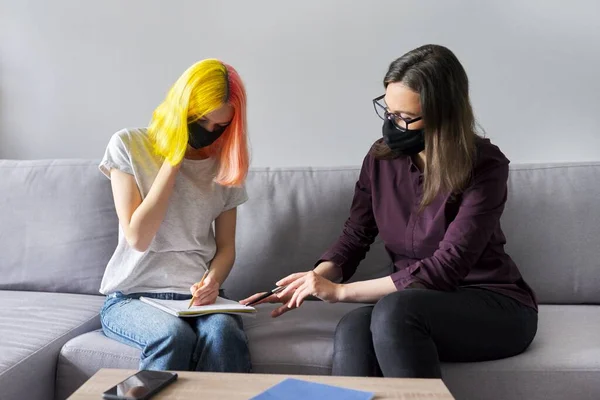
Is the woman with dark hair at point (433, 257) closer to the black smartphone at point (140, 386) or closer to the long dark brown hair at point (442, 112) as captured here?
the long dark brown hair at point (442, 112)

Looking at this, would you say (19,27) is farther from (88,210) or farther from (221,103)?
(221,103)

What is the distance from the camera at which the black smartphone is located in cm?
100

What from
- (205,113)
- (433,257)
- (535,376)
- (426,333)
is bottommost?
(535,376)

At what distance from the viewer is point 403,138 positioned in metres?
1.55

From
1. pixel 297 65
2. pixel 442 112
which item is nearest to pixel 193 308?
pixel 442 112

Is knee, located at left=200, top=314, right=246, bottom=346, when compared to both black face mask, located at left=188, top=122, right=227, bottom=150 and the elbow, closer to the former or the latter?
the elbow

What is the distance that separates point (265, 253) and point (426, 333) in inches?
26.6

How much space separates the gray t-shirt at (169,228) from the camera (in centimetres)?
165

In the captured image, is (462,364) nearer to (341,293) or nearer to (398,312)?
(398,312)

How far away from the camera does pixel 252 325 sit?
5.42ft

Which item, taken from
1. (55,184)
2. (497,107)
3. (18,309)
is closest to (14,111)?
(55,184)

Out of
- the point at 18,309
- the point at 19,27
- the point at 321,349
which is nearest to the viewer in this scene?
the point at 321,349

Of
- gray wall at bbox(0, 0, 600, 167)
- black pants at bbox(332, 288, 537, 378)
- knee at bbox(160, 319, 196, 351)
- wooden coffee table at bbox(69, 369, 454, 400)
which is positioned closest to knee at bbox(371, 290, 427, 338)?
Answer: black pants at bbox(332, 288, 537, 378)

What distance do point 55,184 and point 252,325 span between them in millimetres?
814
